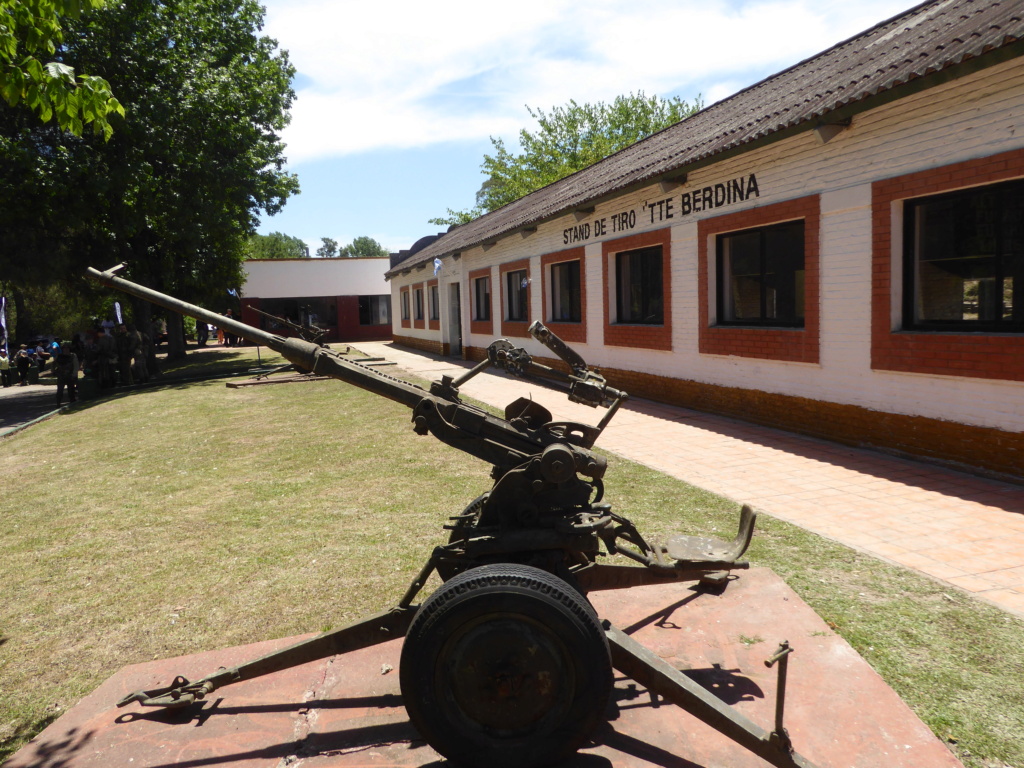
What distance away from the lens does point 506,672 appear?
2428 millimetres

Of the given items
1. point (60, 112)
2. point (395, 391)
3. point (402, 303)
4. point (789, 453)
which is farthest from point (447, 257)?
point (395, 391)

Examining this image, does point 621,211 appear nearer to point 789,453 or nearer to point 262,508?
point 789,453

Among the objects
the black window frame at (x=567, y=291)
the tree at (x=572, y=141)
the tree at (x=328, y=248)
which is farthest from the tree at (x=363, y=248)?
the black window frame at (x=567, y=291)

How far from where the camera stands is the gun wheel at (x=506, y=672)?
2.42m

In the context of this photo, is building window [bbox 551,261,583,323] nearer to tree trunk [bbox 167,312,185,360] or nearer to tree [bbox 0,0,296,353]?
tree [bbox 0,0,296,353]

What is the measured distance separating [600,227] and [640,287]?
1546 millimetres

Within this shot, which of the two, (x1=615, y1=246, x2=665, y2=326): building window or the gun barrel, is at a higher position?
(x1=615, y1=246, x2=665, y2=326): building window

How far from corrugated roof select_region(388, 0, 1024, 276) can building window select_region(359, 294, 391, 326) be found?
1094 inches

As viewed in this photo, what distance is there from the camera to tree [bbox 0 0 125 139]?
4.32 metres

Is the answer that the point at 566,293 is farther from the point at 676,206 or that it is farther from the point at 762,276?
the point at 762,276

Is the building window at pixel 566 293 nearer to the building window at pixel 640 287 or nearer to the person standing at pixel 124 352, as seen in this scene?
the building window at pixel 640 287

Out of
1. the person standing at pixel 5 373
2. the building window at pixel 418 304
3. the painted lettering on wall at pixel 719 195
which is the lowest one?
the person standing at pixel 5 373

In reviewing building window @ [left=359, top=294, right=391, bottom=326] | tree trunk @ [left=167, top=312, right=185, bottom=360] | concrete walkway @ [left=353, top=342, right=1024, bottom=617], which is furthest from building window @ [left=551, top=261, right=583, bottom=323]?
building window @ [left=359, top=294, right=391, bottom=326]

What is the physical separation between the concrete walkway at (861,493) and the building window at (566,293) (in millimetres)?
5786
